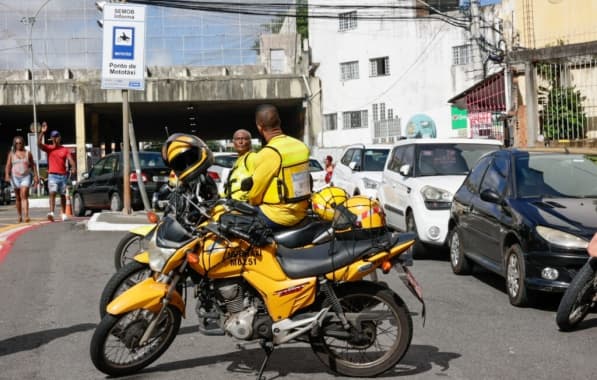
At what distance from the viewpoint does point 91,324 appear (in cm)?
768

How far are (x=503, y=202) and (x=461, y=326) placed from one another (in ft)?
6.11

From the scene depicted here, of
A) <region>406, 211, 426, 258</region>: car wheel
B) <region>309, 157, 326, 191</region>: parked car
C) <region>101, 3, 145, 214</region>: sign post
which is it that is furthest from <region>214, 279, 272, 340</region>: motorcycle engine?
<region>309, 157, 326, 191</region>: parked car

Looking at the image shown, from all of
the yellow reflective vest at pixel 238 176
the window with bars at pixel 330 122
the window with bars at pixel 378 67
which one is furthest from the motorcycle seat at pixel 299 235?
the window with bars at pixel 378 67

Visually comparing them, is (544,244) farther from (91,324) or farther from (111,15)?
(111,15)

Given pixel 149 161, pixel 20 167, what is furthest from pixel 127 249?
pixel 149 161

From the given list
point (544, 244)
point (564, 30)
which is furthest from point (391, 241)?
point (564, 30)

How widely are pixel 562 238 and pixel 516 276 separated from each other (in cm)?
71

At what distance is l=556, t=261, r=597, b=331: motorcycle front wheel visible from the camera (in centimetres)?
689

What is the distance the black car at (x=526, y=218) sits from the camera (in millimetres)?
7824

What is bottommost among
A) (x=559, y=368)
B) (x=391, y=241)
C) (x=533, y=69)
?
(x=559, y=368)

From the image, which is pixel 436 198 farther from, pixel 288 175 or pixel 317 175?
pixel 317 175

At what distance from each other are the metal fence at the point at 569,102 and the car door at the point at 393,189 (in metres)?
4.85

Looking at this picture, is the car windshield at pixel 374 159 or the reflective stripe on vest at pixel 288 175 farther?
the car windshield at pixel 374 159

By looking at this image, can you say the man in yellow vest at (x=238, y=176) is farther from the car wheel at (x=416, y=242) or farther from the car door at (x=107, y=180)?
the car door at (x=107, y=180)
